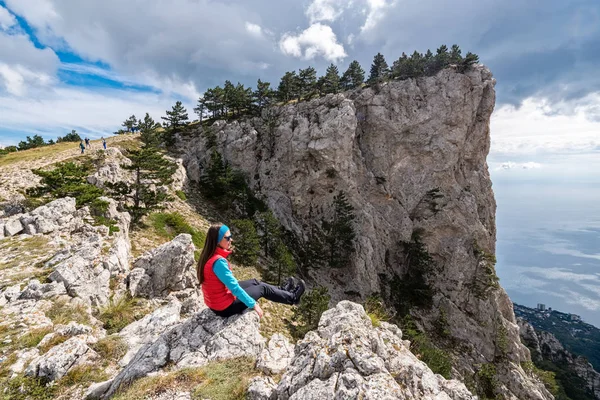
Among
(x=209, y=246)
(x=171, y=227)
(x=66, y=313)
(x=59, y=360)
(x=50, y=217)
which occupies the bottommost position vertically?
(x=66, y=313)

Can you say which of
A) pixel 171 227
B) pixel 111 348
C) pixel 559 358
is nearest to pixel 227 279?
pixel 111 348

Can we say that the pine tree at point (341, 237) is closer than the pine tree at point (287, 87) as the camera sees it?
Yes

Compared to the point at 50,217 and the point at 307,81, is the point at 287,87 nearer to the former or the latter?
the point at 307,81

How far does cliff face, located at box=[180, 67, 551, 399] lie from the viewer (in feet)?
157

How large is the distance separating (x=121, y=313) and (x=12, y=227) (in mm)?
11314

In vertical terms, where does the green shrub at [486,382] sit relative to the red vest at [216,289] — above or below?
below

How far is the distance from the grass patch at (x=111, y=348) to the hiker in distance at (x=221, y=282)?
3.23m

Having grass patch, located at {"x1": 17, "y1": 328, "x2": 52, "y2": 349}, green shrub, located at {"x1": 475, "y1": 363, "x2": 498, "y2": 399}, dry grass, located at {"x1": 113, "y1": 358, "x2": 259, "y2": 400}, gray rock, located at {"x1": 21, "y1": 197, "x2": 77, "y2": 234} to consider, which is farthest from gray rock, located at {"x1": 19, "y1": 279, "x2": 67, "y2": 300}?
green shrub, located at {"x1": 475, "y1": 363, "x2": 498, "y2": 399}

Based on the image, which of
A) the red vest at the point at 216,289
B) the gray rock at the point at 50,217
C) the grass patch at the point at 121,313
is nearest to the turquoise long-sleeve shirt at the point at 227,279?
the red vest at the point at 216,289

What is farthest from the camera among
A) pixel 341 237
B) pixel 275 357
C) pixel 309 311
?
pixel 341 237

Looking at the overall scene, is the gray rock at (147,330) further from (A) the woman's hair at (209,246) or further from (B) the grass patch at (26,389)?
(A) the woman's hair at (209,246)

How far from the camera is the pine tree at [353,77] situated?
5906 centimetres

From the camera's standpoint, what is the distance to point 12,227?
17156 mm

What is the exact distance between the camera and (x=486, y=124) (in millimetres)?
56125
